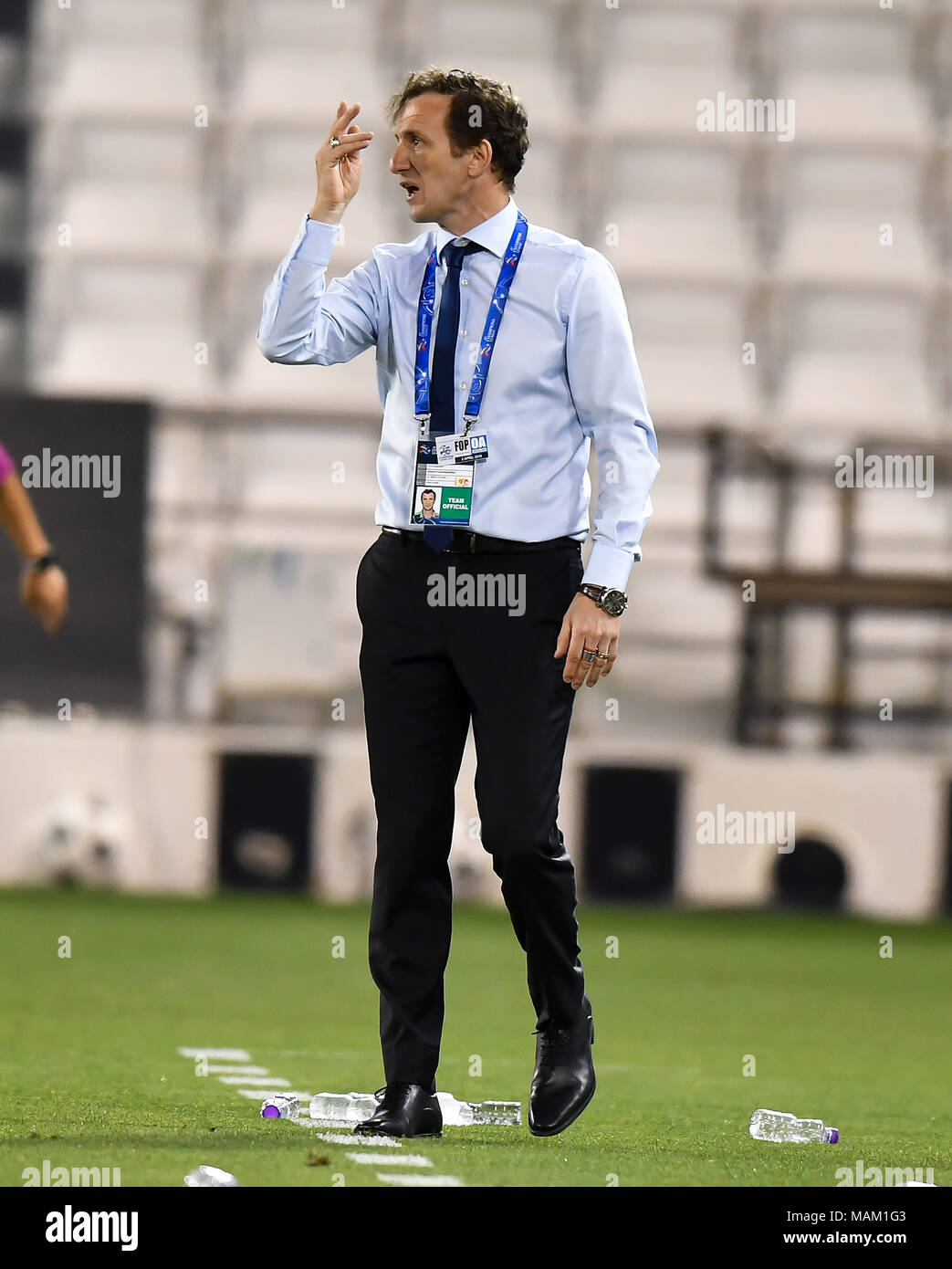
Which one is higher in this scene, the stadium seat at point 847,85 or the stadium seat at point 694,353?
the stadium seat at point 847,85

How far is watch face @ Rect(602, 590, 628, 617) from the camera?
4078 mm

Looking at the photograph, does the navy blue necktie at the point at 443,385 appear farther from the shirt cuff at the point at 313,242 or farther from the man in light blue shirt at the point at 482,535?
the shirt cuff at the point at 313,242

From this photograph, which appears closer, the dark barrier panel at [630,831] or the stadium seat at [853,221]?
the dark barrier panel at [630,831]

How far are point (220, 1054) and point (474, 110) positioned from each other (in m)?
2.88

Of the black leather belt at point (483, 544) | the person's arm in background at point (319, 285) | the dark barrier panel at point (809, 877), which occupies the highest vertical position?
the person's arm in background at point (319, 285)

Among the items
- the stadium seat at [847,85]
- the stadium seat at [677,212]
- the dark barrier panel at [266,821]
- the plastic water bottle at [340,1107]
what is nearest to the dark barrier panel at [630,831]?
the dark barrier panel at [266,821]

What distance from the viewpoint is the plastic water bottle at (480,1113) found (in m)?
4.58

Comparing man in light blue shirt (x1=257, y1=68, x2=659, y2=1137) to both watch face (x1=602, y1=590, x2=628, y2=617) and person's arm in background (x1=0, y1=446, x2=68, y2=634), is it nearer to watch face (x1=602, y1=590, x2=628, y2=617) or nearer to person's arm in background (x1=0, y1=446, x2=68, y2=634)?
watch face (x1=602, y1=590, x2=628, y2=617)

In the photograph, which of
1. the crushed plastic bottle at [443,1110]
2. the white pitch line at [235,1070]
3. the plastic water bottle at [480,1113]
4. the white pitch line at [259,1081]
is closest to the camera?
the crushed plastic bottle at [443,1110]

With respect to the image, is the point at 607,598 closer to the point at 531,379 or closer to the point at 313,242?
the point at 531,379

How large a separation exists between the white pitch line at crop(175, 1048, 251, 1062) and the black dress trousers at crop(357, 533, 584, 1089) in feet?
5.85

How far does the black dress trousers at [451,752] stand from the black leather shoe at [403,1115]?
0.08 feet

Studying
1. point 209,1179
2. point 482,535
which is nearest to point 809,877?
point 482,535
